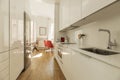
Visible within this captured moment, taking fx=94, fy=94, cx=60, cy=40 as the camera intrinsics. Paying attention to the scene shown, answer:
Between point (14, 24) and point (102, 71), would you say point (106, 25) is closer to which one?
point (102, 71)

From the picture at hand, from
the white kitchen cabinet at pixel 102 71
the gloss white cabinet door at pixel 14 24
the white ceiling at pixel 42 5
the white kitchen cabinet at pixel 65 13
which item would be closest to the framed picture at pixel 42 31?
the white ceiling at pixel 42 5

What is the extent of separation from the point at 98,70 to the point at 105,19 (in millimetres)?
1126

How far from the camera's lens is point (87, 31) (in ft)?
7.76

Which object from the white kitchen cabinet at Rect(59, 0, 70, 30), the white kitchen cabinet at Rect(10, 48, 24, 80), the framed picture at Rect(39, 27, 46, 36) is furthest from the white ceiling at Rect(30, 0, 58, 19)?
the white kitchen cabinet at Rect(10, 48, 24, 80)

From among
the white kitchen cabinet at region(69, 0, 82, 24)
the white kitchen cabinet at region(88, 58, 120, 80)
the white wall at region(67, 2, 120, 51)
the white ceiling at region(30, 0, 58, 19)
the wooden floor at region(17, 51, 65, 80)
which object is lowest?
the wooden floor at region(17, 51, 65, 80)

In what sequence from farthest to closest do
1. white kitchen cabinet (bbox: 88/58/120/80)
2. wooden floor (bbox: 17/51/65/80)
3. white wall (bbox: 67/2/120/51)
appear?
1. wooden floor (bbox: 17/51/65/80)
2. white wall (bbox: 67/2/120/51)
3. white kitchen cabinet (bbox: 88/58/120/80)

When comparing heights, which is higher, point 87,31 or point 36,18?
point 36,18

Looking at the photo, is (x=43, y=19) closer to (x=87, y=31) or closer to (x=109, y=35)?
(x=87, y=31)

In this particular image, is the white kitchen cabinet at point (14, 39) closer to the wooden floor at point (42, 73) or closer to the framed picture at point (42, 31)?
the wooden floor at point (42, 73)

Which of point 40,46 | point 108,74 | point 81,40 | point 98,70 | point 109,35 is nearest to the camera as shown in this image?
point 108,74

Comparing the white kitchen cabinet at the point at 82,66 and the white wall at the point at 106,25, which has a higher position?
the white wall at the point at 106,25

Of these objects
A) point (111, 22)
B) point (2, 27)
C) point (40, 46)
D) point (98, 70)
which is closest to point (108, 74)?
point (98, 70)

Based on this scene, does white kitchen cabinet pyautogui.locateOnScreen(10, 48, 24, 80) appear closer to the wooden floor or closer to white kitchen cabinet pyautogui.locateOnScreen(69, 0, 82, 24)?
the wooden floor

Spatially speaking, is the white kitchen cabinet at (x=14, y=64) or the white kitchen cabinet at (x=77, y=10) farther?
the white kitchen cabinet at (x=14, y=64)
